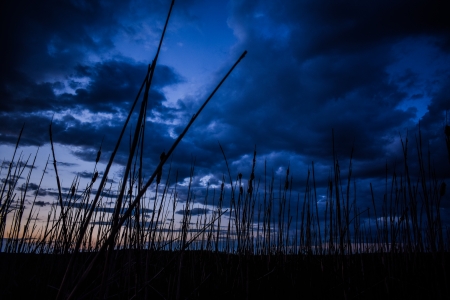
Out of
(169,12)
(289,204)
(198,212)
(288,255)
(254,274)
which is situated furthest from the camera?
(198,212)

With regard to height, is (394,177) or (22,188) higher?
(394,177)

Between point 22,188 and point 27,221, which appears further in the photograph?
point 27,221

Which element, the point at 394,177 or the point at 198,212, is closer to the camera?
the point at 394,177

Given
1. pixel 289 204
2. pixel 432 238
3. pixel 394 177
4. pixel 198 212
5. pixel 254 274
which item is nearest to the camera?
pixel 432 238

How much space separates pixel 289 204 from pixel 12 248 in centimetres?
347

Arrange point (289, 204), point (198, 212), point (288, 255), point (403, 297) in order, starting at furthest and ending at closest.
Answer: point (198, 212)
point (288, 255)
point (289, 204)
point (403, 297)

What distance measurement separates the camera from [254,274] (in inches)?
121

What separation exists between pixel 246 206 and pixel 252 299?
1.01 metres

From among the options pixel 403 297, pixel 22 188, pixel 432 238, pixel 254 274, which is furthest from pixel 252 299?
pixel 22 188

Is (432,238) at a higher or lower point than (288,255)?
higher

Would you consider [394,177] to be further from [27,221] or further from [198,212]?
[27,221]

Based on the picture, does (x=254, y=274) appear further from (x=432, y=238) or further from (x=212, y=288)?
(x=432, y=238)

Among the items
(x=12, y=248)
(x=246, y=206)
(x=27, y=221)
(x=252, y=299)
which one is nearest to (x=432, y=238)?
(x=246, y=206)

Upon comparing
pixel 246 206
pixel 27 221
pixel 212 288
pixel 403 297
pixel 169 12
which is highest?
pixel 169 12
